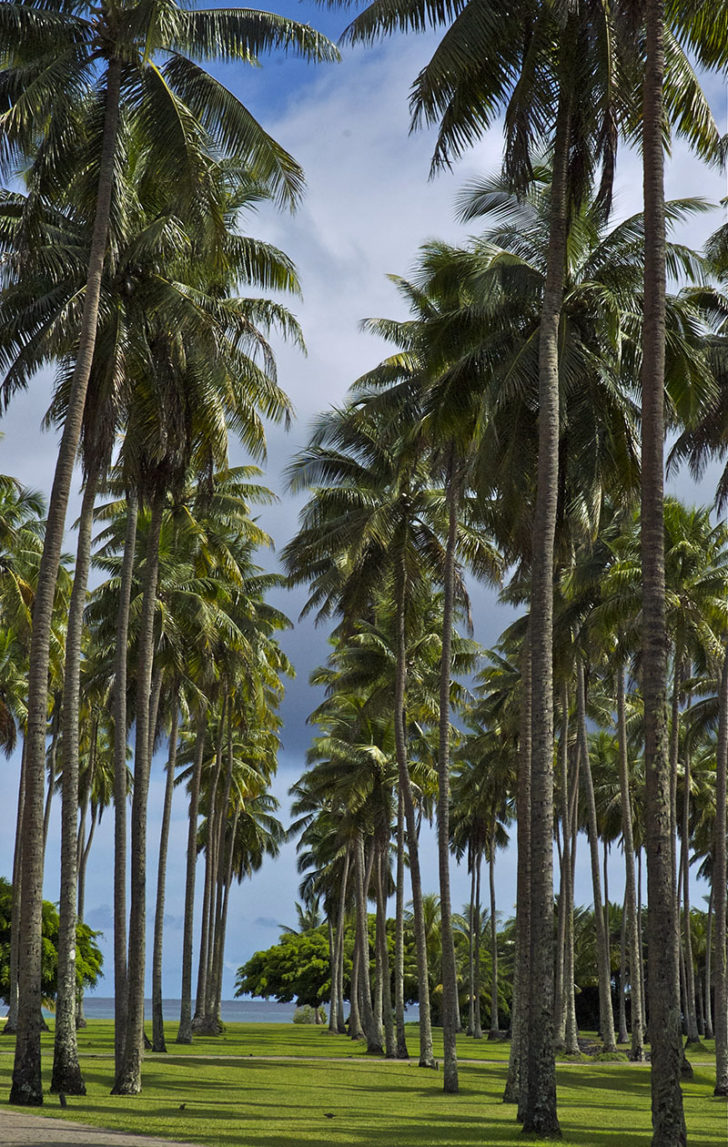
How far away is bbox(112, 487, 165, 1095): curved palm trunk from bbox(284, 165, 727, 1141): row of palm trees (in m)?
5.69

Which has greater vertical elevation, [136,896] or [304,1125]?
[136,896]

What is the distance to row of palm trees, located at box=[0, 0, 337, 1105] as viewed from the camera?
1534cm

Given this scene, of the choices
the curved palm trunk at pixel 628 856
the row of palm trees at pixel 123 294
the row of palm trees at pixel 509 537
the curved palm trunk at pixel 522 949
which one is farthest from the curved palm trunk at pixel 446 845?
the curved palm trunk at pixel 628 856

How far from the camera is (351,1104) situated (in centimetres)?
1809

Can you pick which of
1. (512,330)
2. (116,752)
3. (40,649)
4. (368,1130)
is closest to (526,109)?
(512,330)

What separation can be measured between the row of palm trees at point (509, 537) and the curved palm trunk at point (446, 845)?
6 cm

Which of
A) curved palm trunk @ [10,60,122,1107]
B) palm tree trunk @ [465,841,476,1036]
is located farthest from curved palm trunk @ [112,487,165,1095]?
palm tree trunk @ [465,841,476,1036]

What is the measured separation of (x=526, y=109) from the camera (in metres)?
15.4

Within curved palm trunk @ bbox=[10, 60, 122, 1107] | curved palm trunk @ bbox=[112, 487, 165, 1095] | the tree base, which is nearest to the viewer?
the tree base

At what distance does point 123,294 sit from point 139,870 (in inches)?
374

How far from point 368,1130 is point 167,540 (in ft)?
49.6

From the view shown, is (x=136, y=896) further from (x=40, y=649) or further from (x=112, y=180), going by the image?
(x=112, y=180)

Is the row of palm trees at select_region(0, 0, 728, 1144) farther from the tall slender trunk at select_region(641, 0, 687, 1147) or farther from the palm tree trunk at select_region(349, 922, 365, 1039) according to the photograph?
the palm tree trunk at select_region(349, 922, 365, 1039)

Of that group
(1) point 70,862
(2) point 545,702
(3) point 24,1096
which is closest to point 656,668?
(2) point 545,702
